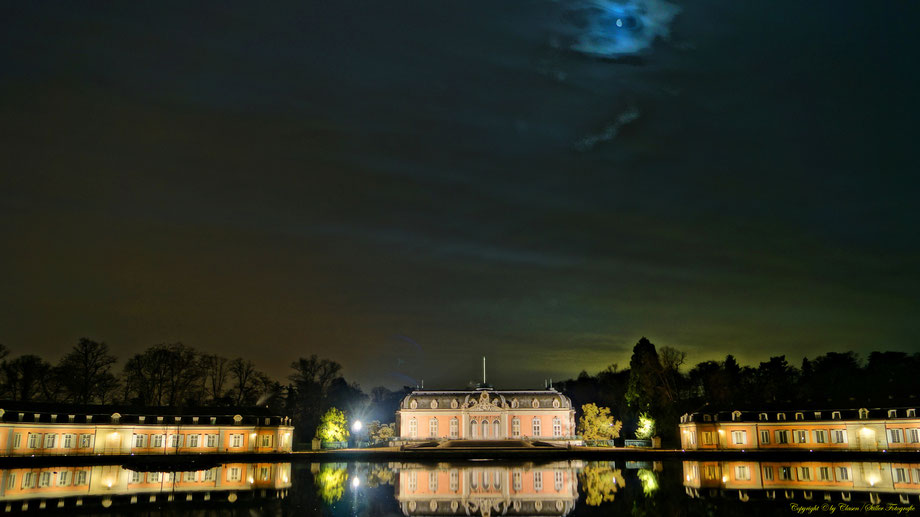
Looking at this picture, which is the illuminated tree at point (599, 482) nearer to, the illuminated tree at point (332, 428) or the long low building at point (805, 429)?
the long low building at point (805, 429)

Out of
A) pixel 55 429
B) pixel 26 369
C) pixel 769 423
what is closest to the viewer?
pixel 55 429

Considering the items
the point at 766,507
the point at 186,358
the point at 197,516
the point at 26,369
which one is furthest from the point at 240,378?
the point at 766,507

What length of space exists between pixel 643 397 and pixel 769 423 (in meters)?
16.5

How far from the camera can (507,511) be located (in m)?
23.7

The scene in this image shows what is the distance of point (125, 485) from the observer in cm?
3178

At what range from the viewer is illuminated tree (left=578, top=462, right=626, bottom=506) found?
86.6ft

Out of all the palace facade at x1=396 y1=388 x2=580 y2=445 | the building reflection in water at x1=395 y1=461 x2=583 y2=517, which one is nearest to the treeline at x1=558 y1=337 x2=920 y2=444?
the palace facade at x1=396 y1=388 x2=580 y2=445

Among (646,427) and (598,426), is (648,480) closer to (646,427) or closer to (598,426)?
(646,427)

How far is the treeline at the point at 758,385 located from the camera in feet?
210

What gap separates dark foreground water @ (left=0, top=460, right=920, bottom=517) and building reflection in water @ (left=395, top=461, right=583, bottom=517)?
0.18ft

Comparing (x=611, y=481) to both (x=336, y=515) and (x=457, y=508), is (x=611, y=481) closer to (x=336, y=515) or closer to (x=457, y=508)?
(x=457, y=508)

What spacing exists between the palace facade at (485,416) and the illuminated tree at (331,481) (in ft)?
137

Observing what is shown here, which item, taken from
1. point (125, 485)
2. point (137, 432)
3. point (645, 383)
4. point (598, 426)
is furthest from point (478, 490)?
point (598, 426)

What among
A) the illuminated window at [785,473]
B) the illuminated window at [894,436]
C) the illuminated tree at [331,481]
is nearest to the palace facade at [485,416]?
the illuminated window at [894,436]
